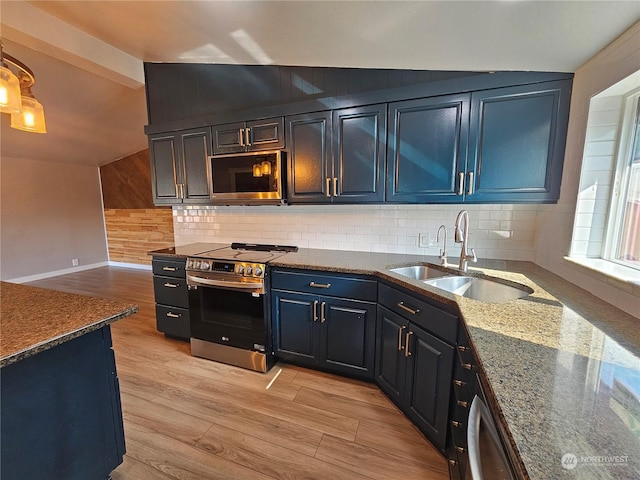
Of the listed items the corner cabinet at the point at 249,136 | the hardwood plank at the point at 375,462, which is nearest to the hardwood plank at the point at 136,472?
the hardwood plank at the point at 375,462

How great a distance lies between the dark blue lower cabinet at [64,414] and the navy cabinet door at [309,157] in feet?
5.38

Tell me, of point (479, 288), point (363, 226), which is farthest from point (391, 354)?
point (363, 226)

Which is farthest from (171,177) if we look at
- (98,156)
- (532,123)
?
(98,156)

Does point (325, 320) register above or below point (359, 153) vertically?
below

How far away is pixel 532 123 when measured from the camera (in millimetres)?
1742

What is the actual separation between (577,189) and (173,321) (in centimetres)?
338

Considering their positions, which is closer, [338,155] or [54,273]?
[338,155]

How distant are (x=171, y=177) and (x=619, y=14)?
330 cm

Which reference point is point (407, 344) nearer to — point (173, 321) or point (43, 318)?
point (43, 318)

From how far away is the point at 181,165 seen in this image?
2.79 metres

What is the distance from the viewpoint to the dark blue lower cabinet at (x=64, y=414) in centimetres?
102

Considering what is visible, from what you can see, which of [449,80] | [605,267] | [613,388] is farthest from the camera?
[449,80]

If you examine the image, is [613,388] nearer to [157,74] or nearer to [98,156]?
[157,74]

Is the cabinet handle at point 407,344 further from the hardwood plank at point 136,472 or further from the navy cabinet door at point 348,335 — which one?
the hardwood plank at point 136,472
